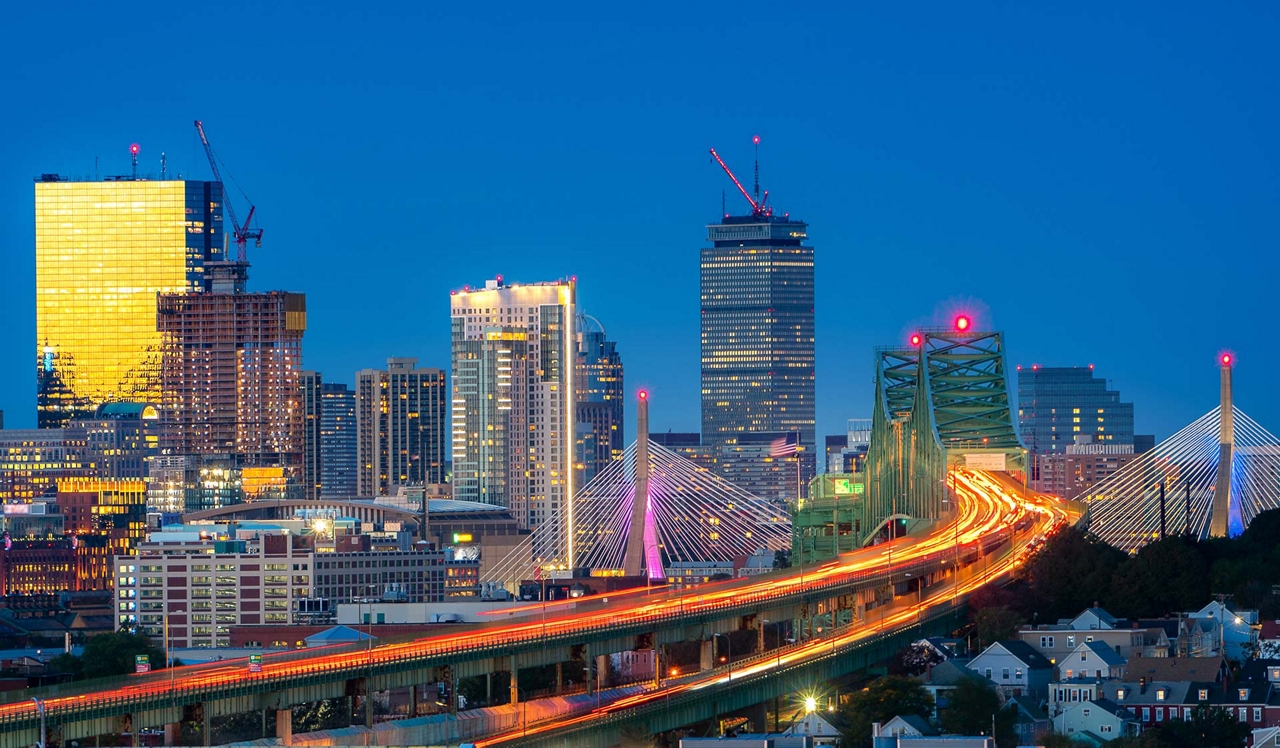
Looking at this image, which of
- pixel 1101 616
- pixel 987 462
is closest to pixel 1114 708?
pixel 1101 616

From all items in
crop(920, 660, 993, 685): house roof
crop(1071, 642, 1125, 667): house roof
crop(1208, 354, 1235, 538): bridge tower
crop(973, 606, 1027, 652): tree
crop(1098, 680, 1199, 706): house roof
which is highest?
crop(1208, 354, 1235, 538): bridge tower

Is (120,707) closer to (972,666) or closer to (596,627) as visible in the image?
(596,627)

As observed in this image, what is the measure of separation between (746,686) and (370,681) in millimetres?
13649

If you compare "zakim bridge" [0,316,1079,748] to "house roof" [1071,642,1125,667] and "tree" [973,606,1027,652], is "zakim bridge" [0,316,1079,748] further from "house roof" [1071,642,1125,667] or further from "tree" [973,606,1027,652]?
"house roof" [1071,642,1125,667]

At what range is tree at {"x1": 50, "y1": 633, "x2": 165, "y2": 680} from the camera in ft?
466

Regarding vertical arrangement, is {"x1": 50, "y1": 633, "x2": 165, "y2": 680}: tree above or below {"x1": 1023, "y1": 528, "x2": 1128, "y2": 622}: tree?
below

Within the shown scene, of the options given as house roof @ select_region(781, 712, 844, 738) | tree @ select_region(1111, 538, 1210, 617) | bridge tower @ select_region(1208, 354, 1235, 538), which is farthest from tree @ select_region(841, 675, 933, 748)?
bridge tower @ select_region(1208, 354, 1235, 538)

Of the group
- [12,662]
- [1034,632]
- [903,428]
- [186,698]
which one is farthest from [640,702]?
[903,428]

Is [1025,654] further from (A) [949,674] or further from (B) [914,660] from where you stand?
(A) [949,674]

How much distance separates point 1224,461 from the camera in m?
176

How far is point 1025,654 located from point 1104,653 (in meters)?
2.94

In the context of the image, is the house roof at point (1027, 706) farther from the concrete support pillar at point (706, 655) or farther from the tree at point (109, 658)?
the tree at point (109, 658)

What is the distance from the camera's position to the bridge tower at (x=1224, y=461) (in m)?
169

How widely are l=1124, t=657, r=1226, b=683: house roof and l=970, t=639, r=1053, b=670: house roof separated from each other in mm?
3250
